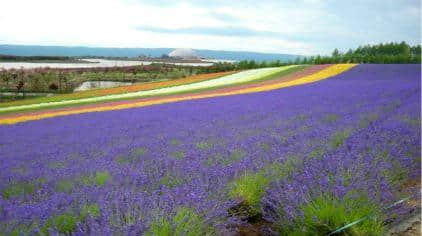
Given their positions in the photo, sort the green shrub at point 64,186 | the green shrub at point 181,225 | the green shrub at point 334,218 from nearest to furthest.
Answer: the green shrub at point 181,225, the green shrub at point 334,218, the green shrub at point 64,186

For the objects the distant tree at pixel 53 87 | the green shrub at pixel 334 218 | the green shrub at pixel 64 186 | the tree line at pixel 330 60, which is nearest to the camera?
the green shrub at pixel 334 218

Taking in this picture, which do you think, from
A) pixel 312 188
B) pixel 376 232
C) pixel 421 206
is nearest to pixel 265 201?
pixel 312 188

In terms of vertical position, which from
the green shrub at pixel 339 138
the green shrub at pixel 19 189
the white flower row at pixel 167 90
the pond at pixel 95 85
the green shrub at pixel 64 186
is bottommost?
the pond at pixel 95 85

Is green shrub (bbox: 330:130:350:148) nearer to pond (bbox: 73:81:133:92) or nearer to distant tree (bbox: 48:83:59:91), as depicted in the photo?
distant tree (bbox: 48:83:59:91)

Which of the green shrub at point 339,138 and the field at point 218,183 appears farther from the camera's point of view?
the green shrub at point 339,138

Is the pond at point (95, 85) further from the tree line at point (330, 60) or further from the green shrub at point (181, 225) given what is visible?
the green shrub at point (181, 225)

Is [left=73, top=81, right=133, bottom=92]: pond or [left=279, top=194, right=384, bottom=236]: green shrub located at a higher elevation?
[left=279, top=194, right=384, bottom=236]: green shrub

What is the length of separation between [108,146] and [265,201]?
3078 millimetres

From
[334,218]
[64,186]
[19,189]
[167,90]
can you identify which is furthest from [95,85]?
[334,218]

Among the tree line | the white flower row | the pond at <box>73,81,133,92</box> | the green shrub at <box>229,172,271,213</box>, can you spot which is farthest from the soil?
the tree line

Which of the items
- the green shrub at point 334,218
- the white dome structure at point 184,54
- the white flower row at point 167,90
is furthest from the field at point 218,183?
the white dome structure at point 184,54

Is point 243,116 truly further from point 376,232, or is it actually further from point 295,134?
point 376,232

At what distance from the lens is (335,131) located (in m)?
6.25

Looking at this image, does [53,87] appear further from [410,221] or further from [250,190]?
[410,221]
